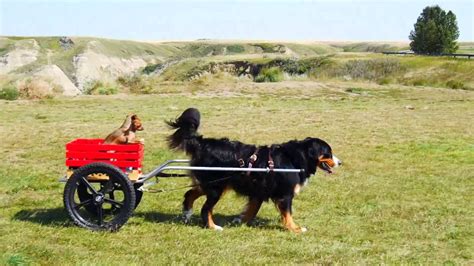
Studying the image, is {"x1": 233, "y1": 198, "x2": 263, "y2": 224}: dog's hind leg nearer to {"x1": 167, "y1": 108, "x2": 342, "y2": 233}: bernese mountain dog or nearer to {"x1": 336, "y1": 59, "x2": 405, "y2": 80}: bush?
{"x1": 167, "y1": 108, "x2": 342, "y2": 233}: bernese mountain dog

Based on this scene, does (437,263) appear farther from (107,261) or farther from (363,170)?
(363,170)

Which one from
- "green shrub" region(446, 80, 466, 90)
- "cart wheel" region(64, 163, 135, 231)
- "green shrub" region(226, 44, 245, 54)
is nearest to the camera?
"cart wheel" region(64, 163, 135, 231)

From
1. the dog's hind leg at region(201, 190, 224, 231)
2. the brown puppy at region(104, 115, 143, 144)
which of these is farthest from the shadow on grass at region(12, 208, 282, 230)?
the brown puppy at region(104, 115, 143, 144)

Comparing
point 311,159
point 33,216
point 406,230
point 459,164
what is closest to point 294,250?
point 311,159

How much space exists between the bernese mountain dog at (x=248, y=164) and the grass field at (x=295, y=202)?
1.51ft

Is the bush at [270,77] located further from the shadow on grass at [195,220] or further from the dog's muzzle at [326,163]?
the dog's muzzle at [326,163]

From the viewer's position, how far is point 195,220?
8414 mm

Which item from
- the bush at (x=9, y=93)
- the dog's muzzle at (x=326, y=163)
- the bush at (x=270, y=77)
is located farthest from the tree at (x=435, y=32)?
the dog's muzzle at (x=326, y=163)

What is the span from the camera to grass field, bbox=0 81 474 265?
677 centimetres

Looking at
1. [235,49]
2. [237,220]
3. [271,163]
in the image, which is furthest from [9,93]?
[235,49]

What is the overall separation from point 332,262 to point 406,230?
2055mm

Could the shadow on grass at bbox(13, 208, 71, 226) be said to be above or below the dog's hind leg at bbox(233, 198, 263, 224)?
below

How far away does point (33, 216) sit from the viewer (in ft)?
27.5

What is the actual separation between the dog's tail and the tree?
81.7m
